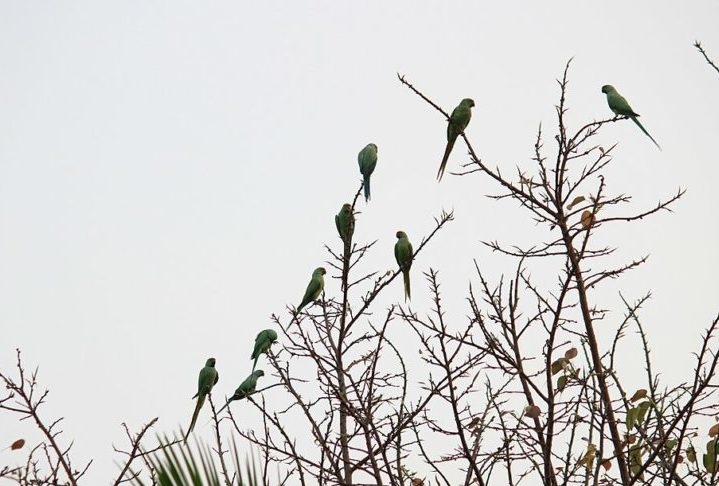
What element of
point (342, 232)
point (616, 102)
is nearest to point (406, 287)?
point (342, 232)

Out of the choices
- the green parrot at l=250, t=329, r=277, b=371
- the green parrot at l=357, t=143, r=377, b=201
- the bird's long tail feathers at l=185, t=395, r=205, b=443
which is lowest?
the bird's long tail feathers at l=185, t=395, r=205, b=443

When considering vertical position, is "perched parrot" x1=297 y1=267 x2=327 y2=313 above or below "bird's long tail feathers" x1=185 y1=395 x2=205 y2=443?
above

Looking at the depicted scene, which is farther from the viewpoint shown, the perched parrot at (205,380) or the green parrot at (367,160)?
the green parrot at (367,160)

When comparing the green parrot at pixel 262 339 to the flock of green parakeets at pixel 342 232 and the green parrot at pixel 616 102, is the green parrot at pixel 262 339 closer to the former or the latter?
the flock of green parakeets at pixel 342 232


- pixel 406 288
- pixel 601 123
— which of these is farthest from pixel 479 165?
pixel 406 288

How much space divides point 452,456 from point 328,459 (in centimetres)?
63

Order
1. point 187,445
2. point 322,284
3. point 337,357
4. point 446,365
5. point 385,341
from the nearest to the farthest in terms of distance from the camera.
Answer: point 187,445
point 446,365
point 385,341
point 337,357
point 322,284

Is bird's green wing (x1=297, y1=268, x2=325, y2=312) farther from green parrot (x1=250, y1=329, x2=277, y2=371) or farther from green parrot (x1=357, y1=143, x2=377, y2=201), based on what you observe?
green parrot (x1=357, y1=143, x2=377, y2=201)

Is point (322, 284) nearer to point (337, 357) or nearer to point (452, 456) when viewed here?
point (337, 357)

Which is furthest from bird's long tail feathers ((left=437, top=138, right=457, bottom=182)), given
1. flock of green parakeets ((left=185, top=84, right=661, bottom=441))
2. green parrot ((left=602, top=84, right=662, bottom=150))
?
green parrot ((left=602, top=84, right=662, bottom=150))

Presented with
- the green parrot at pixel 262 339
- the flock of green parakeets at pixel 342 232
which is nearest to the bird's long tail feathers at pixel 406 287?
the flock of green parakeets at pixel 342 232

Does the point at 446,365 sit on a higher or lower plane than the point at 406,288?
lower

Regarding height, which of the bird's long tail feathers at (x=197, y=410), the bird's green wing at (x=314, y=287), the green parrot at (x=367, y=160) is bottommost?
the bird's long tail feathers at (x=197, y=410)

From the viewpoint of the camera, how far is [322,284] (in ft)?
22.4
